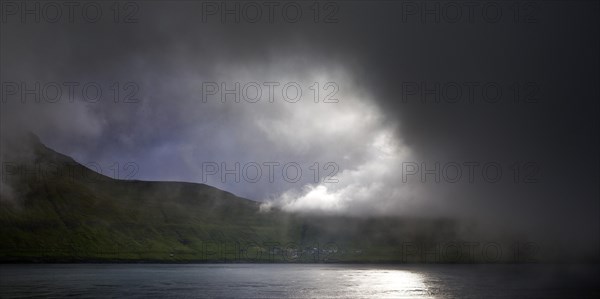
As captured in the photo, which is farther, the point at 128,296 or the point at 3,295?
the point at 128,296

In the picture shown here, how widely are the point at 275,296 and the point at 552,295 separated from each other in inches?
3244

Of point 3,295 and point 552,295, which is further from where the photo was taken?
point 552,295

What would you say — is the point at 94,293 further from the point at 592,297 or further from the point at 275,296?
the point at 592,297

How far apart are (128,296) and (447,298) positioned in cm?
9160

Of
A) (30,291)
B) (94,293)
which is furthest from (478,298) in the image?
(30,291)

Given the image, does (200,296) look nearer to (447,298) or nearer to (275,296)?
(275,296)

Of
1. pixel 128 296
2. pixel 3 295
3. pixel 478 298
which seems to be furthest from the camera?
pixel 478 298

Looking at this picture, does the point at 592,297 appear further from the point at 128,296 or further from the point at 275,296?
the point at 128,296

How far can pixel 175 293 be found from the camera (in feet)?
477

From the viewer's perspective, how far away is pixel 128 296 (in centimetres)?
13125

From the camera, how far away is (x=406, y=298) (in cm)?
14900

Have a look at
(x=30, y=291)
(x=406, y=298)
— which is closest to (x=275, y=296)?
(x=406, y=298)

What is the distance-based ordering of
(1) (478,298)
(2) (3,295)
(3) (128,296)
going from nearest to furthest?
1. (2) (3,295)
2. (3) (128,296)
3. (1) (478,298)

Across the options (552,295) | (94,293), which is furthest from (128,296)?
(552,295)
